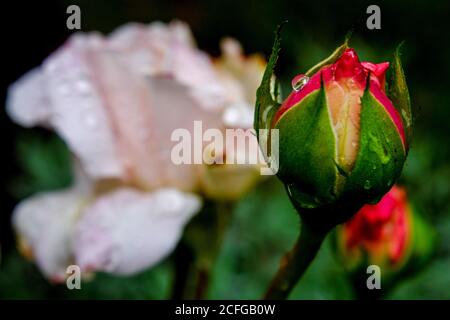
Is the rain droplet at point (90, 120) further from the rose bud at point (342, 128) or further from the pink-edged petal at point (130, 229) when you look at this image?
the rose bud at point (342, 128)

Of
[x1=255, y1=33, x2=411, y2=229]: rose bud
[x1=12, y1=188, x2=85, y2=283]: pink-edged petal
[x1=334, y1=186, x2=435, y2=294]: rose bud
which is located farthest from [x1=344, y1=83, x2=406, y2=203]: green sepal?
[x1=12, y1=188, x2=85, y2=283]: pink-edged petal

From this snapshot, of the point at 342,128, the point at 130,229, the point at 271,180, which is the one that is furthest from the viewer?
the point at 271,180

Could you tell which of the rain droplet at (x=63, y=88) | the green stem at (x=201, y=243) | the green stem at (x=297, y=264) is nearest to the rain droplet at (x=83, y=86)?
the rain droplet at (x=63, y=88)

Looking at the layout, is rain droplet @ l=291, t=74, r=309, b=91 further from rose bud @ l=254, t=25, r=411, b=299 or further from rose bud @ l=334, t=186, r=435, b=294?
rose bud @ l=334, t=186, r=435, b=294

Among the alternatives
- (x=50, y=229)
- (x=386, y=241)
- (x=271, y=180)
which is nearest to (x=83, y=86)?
(x=50, y=229)

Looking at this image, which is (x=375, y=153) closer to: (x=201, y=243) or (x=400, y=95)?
(x=400, y=95)
